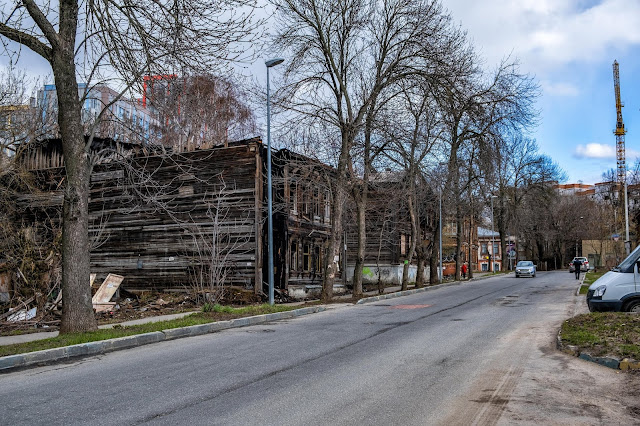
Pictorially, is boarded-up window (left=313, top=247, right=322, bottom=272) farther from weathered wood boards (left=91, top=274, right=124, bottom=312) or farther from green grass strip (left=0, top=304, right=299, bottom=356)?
green grass strip (left=0, top=304, right=299, bottom=356)

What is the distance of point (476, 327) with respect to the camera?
41.3 ft

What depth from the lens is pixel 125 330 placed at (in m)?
12.0

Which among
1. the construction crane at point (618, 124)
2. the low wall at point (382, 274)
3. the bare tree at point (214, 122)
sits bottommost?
the low wall at point (382, 274)

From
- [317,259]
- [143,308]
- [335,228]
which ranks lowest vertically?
[143,308]

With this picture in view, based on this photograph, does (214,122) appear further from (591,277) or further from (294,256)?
(591,277)

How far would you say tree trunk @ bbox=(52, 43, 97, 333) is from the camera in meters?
11.2

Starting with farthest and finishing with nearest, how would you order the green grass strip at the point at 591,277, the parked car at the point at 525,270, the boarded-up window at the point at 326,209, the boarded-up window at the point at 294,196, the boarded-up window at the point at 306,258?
the parked car at the point at 525,270
the boarded-up window at the point at 326,209
the boarded-up window at the point at 306,258
the green grass strip at the point at 591,277
the boarded-up window at the point at 294,196

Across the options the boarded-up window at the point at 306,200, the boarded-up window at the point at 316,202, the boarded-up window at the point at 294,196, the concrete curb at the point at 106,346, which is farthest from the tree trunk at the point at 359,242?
the concrete curb at the point at 106,346

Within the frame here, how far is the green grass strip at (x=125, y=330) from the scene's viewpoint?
9.77m

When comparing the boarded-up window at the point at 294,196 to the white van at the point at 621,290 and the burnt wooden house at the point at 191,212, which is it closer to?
the burnt wooden house at the point at 191,212

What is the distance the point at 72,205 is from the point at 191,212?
48.1 feet

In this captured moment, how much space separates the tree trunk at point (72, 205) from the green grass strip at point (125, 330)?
0.59 m

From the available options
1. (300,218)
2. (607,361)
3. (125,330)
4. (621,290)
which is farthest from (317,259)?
(607,361)

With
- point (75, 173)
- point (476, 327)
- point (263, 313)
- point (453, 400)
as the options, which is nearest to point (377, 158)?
point (263, 313)
